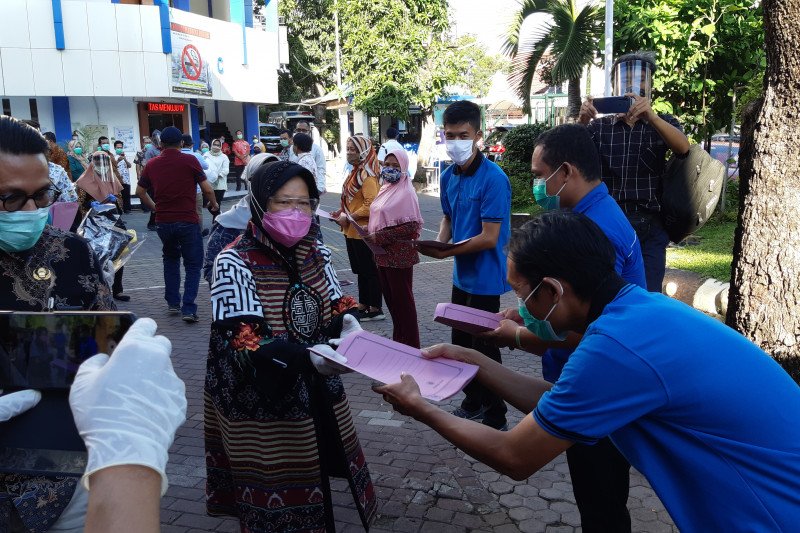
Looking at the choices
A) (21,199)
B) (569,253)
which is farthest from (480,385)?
(21,199)

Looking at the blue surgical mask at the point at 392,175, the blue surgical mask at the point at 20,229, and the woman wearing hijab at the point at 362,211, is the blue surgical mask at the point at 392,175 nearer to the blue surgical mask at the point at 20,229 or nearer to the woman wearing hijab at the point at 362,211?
the woman wearing hijab at the point at 362,211

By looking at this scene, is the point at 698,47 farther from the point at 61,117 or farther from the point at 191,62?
the point at 61,117

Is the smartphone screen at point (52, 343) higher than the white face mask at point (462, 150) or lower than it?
lower

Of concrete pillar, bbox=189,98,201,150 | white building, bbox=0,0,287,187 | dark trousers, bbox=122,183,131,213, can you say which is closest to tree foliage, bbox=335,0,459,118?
white building, bbox=0,0,287,187

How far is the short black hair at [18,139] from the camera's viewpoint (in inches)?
80.6

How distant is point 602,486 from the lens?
8.38ft

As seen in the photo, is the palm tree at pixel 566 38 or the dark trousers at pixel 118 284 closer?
the dark trousers at pixel 118 284

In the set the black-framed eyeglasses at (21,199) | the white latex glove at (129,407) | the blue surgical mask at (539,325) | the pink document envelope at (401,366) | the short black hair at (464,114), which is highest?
the short black hair at (464,114)

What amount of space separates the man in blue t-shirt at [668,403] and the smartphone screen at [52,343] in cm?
115

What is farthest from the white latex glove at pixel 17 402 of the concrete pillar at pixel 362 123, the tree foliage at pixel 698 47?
the concrete pillar at pixel 362 123

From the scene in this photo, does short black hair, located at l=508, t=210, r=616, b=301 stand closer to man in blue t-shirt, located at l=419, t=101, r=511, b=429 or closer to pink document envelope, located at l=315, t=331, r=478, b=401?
pink document envelope, located at l=315, t=331, r=478, b=401

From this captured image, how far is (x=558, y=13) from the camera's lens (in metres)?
13.5

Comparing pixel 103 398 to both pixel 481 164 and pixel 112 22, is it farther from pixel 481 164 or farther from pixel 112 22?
pixel 112 22

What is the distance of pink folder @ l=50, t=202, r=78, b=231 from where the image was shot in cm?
554
